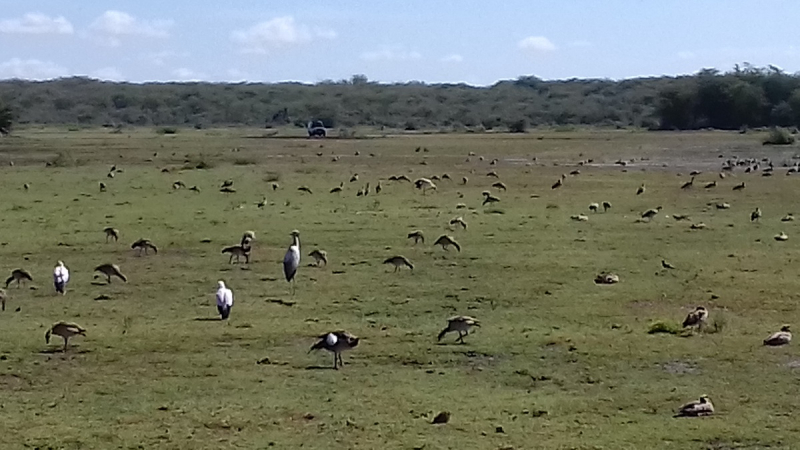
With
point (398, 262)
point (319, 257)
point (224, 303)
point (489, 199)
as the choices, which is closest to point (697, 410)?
point (224, 303)

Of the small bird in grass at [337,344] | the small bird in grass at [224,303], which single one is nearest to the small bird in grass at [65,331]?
the small bird in grass at [224,303]

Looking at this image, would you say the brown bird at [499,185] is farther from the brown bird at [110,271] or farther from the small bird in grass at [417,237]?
the brown bird at [110,271]

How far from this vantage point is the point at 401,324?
15.3 metres

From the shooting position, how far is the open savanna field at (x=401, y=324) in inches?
422

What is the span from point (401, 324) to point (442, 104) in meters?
118

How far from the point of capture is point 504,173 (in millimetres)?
41656

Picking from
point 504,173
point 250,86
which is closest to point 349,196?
point 504,173

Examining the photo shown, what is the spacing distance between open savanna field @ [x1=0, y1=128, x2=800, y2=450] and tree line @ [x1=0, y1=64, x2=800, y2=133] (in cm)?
4445

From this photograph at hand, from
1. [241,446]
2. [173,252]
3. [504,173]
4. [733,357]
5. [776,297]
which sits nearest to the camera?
[241,446]

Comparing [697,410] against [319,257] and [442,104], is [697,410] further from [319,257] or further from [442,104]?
[442,104]

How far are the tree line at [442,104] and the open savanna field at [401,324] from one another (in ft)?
146

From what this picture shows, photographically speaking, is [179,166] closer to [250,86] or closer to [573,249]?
[573,249]

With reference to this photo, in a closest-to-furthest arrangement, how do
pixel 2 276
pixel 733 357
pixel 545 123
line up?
1. pixel 733 357
2. pixel 2 276
3. pixel 545 123

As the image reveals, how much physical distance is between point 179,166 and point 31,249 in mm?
23857
